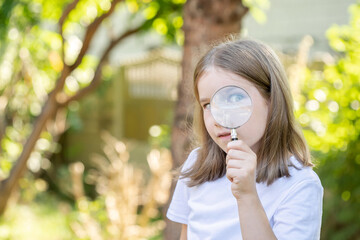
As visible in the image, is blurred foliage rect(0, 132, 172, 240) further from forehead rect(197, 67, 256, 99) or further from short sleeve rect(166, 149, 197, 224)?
forehead rect(197, 67, 256, 99)

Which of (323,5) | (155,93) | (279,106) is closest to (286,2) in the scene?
(323,5)

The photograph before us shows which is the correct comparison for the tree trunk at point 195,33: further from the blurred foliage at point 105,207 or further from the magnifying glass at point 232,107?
the magnifying glass at point 232,107

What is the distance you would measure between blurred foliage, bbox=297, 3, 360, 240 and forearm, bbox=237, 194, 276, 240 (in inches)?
99.1

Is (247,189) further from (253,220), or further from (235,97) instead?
(235,97)

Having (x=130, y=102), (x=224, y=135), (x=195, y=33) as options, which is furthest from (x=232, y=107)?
(x=130, y=102)

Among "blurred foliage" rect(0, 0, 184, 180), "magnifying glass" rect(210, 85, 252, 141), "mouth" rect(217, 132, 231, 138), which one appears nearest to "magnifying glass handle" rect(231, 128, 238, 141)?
"magnifying glass" rect(210, 85, 252, 141)

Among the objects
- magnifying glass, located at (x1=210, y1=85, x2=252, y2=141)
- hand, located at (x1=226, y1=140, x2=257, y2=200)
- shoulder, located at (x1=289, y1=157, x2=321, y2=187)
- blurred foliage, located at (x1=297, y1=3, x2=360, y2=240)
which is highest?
magnifying glass, located at (x1=210, y1=85, x2=252, y2=141)

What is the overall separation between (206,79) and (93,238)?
3.24 meters

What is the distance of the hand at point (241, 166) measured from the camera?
4.32ft

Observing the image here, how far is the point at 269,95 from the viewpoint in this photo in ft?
5.10

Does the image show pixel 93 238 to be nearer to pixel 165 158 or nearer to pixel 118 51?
pixel 165 158

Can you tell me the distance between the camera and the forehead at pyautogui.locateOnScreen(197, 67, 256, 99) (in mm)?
1506

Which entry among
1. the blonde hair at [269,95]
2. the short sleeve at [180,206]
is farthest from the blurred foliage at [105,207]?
the blonde hair at [269,95]

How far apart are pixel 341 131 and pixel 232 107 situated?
270 centimetres
